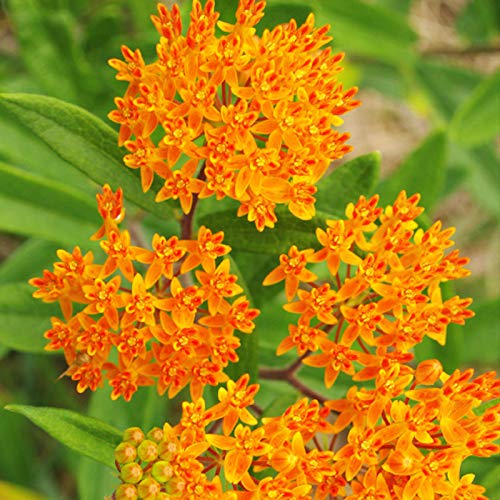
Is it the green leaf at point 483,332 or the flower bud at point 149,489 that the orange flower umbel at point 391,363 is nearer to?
the flower bud at point 149,489

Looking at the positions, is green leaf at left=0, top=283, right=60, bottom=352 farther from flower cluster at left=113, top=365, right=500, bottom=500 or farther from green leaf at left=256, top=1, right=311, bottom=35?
green leaf at left=256, top=1, right=311, bottom=35

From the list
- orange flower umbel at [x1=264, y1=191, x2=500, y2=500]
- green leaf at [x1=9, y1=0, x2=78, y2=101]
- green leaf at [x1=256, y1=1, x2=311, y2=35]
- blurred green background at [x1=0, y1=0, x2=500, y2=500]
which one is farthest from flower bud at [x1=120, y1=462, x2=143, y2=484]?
green leaf at [x1=9, y1=0, x2=78, y2=101]

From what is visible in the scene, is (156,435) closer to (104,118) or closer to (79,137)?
(79,137)

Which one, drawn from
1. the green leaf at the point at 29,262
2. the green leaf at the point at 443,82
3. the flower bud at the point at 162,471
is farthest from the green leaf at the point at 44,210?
the green leaf at the point at 443,82

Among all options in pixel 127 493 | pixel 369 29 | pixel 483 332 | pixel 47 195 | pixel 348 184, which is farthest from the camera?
pixel 369 29

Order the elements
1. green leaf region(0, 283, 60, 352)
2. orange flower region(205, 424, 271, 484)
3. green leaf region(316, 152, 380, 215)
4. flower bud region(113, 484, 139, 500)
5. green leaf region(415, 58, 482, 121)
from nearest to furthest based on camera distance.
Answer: flower bud region(113, 484, 139, 500) → orange flower region(205, 424, 271, 484) → green leaf region(316, 152, 380, 215) → green leaf region(0, 283, 60, 352) → green leaf region(415, 58, 482, 121)

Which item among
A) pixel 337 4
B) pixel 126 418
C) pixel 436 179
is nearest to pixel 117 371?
pixel 126 418

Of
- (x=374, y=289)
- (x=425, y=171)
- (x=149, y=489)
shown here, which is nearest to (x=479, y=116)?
(x=425, y=171)
